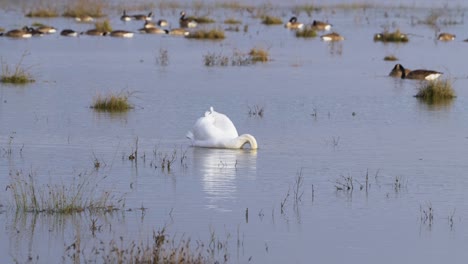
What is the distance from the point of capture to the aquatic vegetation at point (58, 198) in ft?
33.4

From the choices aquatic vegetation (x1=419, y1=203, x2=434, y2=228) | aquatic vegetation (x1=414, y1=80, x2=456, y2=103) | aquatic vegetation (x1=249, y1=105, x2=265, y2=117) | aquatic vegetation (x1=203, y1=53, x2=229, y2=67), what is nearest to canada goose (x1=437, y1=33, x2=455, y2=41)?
aquatic vegetation (x1=203, y1=53, x2=229, y2=67)

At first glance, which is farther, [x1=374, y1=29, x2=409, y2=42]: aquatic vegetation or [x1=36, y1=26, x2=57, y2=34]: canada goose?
[x1=36, y1=26, x2=57, y2=34]: canada goose

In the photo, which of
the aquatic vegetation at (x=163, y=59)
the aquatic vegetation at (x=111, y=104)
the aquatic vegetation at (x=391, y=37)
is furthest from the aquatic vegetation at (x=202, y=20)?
the aquatic vegetation at (x=111, y=104)

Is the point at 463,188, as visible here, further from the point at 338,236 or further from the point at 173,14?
the point at 173,14

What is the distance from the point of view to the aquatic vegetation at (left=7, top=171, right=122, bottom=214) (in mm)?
10188

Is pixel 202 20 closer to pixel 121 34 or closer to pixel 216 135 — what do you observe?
pixel 121 34

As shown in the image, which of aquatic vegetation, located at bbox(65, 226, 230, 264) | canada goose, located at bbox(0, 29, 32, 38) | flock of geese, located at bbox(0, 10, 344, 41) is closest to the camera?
aquatic vegetation, located at bbox(65, 226, 230, 264)

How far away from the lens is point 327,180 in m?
12.2

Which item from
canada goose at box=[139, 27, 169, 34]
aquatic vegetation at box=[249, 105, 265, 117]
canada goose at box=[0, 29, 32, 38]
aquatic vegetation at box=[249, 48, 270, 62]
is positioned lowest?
aquatic vegetation at box=[249, 105, 265, 117]

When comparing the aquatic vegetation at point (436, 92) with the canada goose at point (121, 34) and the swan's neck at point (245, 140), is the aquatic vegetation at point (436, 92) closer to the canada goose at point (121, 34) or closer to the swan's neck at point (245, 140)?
the swan's neck at point (245, 140)

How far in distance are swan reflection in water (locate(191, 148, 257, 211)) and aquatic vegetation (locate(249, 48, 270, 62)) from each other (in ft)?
48.5

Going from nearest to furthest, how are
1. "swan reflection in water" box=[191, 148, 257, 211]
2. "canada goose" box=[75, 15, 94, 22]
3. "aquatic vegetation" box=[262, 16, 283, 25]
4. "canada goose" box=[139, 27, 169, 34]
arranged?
"swan reflection in water" box=[191, 148, 257, 211], "canada goose" box=[139, 27, 169, 34], "aquatic vegetation" box=[262, 16, 283, 25], "canada goose" box=[75, 15, 94, 22]

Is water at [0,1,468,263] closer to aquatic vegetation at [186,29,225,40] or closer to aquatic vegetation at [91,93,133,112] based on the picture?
aquatic vegetation at [91,93,133,112]

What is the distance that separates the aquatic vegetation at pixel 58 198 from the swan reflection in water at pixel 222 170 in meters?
0.96
